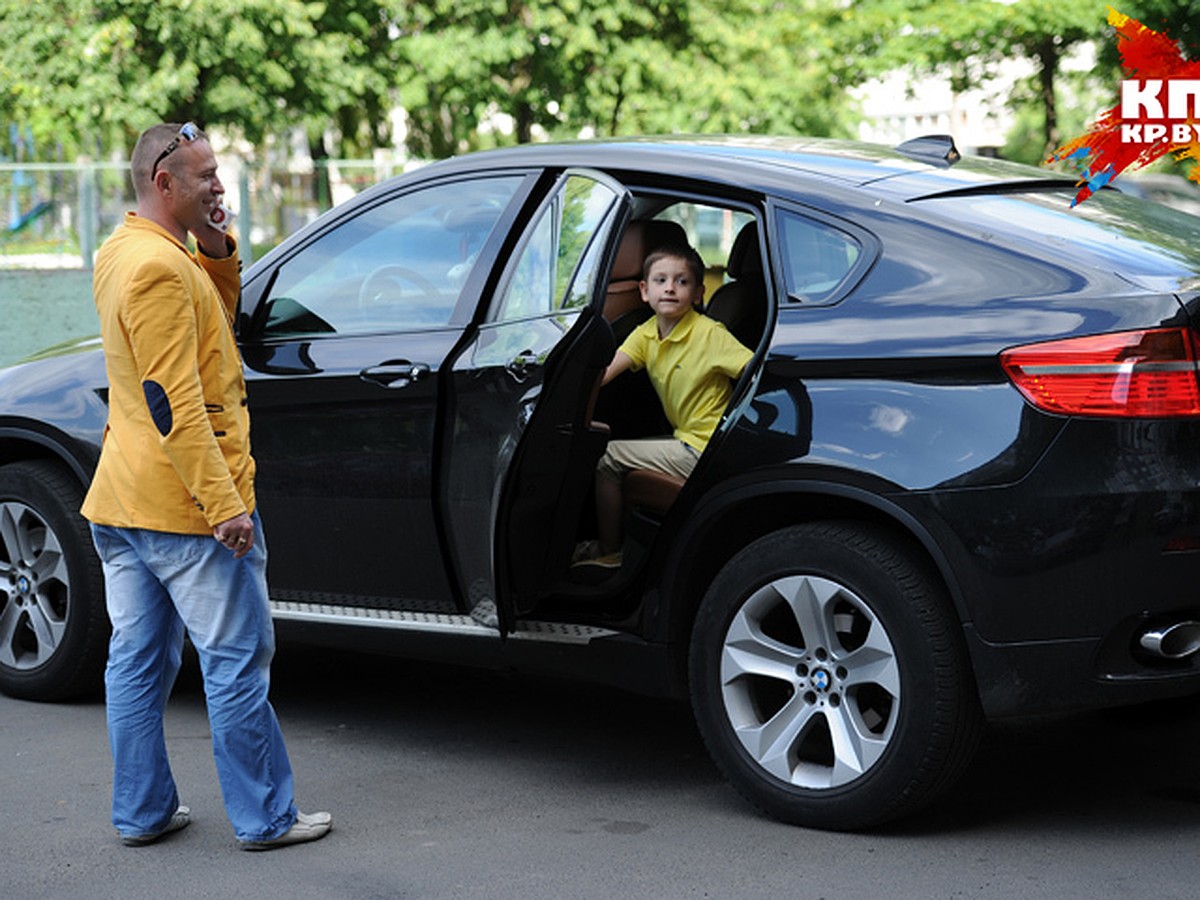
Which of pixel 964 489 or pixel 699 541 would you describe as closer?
pixel 964 489

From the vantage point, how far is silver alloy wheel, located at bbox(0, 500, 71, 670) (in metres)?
5.80

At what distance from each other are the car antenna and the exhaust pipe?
1526 mm

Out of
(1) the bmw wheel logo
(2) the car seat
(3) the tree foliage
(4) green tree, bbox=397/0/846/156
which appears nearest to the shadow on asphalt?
(1) the bmw wheel logo

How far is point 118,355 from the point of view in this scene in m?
4.23

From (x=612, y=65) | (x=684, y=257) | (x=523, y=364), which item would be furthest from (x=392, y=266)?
(x=612, y=65)

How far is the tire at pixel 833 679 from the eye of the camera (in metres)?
4.20

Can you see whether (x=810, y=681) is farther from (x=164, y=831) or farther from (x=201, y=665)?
(x=164, y=831)

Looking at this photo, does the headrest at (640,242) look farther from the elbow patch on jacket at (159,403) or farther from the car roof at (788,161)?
the elbow patch on jacket at (159,403)

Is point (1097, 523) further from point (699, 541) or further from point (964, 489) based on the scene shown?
point (699, 541)

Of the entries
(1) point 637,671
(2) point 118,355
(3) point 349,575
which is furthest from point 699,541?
(2) point 118,355

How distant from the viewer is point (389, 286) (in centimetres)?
529

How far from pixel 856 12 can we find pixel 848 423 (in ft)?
82.6

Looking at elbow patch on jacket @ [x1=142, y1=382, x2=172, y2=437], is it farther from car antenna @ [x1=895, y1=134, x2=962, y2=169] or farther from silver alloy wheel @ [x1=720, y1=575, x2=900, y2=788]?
car antenna @ [x1=895, y1=134, x2=962, y2=169]

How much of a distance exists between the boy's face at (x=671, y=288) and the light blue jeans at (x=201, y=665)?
1476 millimetres
